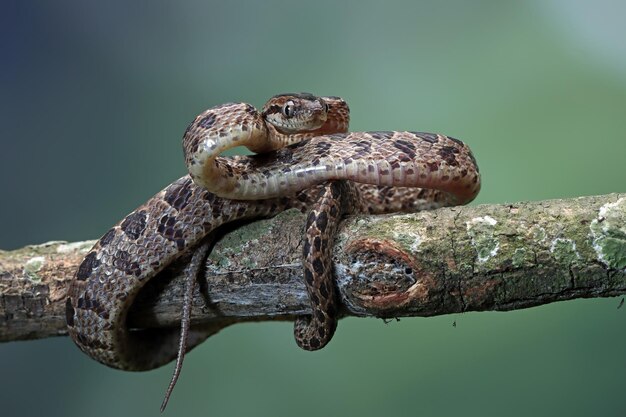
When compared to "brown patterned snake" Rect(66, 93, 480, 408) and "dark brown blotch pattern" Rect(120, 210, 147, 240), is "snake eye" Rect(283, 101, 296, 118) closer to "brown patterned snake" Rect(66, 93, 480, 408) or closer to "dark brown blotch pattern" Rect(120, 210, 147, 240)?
"brown patterned snake" Rect(66, 93, 480, 408)

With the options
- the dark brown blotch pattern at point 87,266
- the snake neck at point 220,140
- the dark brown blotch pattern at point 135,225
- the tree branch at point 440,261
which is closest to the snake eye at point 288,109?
the snake neck at point 220,140

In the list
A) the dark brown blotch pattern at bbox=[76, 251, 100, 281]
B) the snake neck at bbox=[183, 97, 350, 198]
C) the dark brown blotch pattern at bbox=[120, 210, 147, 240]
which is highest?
the snake neck at bbox=[183, 97, 350, 198]

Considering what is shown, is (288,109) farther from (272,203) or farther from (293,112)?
(272,203)

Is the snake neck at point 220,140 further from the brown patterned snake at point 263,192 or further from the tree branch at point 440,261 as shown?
the tree branch at point 440,261

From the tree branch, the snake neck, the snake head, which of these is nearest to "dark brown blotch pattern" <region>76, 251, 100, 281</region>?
the tree branch

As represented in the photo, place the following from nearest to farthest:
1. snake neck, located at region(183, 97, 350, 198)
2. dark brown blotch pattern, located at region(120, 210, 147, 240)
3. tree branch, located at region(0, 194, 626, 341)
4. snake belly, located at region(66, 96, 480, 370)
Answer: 1. tree branch, located at region(0, 194, 626, 341)
2. snake neck, located at region(183, 97, 350, 198)
3. snake belly, located at region(66, 96, 480, 370)
4. dark brown blotch pattern, located at region(120, 210, 147, 240)

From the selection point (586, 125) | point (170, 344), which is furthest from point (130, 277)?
point (586, 125)

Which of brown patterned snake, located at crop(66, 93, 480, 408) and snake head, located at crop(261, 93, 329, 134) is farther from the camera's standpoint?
snake head, located at crop(261, 93, 329, 134)
